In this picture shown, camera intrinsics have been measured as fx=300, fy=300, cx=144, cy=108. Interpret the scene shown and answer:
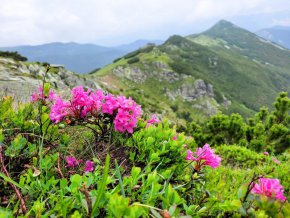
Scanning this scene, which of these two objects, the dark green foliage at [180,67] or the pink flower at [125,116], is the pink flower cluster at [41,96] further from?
the dark green foliage at [180,67]

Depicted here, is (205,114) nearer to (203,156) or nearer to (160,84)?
(160,84)

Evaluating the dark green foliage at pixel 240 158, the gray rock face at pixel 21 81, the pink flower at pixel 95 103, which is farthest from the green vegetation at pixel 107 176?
the dark green foliage at pixel 240 158

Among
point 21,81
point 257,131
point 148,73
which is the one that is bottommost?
point 148,73

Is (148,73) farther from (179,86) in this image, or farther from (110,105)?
(110,105)

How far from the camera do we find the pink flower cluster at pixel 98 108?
277 centimetres

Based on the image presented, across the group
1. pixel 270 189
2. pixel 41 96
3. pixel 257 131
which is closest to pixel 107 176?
pixel 270 189

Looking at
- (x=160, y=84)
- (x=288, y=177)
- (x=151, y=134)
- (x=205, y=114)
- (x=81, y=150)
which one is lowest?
(x=205, y=114)

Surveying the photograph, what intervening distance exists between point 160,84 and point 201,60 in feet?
189

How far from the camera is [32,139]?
2.96 metres

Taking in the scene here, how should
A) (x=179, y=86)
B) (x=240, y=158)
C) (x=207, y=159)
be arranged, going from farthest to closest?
(x=179, y=86), (x=240, y=158), (x=207, y=159)

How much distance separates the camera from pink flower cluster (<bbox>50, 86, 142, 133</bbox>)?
2771mm

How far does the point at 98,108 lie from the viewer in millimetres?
2885

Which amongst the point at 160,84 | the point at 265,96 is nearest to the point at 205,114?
the point at 160,84

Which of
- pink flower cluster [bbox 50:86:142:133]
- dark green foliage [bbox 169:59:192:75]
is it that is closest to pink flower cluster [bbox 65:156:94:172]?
pink flower cluster [bbox 50:86:142:133]
